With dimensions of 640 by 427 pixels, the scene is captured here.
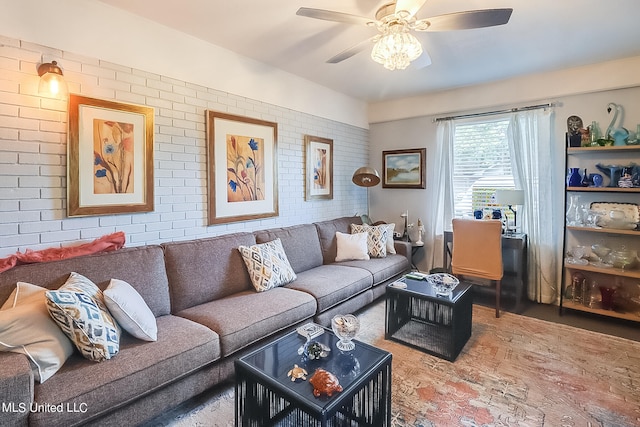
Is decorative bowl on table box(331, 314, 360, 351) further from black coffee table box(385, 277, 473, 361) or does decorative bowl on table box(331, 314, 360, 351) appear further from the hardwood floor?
the hardwood floor

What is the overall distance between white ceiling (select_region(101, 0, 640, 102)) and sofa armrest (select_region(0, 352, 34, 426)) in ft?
7.24

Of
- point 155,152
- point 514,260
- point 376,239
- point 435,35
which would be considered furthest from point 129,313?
point 514,260

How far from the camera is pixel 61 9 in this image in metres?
2.05

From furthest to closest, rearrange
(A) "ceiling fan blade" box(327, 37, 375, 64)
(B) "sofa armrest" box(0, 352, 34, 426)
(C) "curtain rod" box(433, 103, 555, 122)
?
(C) "curtain rod" box(433, 103, 555, 122), (A) "ceiling fan blade" box(327, 37, 375, 64), (B) "sofa armrest" box(0, 352, 34, 426)

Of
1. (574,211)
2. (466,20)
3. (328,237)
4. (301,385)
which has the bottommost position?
(301,385)

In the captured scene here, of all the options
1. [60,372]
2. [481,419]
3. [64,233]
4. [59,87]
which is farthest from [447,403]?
[59,87]

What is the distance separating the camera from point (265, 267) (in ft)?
9.12

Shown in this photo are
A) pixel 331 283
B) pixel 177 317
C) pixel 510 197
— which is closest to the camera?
pixel 177 317

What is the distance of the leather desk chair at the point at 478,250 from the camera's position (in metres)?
3.30

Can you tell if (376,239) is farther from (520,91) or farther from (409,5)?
(409,5)

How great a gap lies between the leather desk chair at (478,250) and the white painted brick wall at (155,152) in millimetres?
1831

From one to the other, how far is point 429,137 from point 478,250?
5.66 feet

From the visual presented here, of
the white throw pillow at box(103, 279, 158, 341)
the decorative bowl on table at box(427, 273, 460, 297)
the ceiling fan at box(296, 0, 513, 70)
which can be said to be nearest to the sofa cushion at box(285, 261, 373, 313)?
the decorative bowl on table at box(427, 273, 460, 297)

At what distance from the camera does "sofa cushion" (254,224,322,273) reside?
3.24 metres
